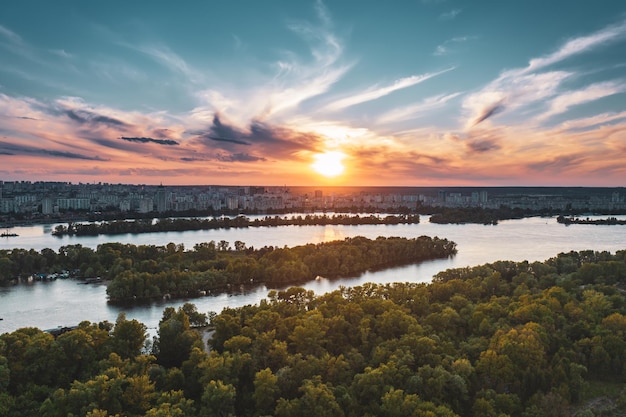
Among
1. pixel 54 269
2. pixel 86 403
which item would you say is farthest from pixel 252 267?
pixel 86 403

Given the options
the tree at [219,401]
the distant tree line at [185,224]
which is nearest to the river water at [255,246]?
the distant tree line at [185,224]

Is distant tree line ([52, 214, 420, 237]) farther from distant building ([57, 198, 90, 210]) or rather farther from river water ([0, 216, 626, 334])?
distant building ([57, 198, 90, 210])

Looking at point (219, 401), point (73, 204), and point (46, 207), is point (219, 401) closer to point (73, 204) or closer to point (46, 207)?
point (46, 207)

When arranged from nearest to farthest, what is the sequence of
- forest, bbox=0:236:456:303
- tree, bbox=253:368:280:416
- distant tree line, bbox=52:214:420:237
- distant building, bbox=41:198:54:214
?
1. tree, bbox=253:368:280:416
2. forest, bbox=0:236:456:303
3. distant tree line, bbox=52:214:420:237
4. distant building, bbox=41:198:54:214

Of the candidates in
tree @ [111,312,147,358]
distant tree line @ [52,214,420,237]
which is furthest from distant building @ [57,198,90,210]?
tree @ [111,312,147,358]

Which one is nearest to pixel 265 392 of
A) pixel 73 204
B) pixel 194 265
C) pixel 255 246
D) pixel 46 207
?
pixel 194 265

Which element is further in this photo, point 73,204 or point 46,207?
point 73,204

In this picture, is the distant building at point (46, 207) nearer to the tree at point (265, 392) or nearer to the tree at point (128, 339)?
the tree at point (128, 339)
